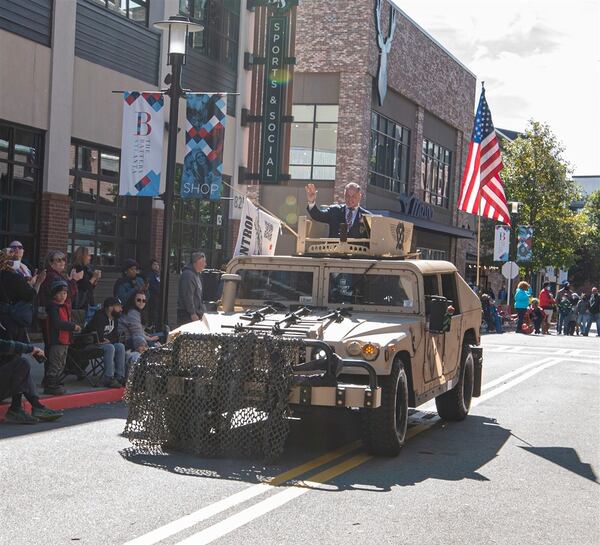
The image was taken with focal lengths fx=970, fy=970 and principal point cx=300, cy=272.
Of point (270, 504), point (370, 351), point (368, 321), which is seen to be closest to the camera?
point (270, 504)

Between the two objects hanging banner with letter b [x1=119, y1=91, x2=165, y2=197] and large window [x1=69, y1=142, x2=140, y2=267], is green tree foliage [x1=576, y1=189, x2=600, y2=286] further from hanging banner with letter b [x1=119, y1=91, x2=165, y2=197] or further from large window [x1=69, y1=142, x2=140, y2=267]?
hanging banner with letter b [x1=119, y1=91, x2=165, y2=197]

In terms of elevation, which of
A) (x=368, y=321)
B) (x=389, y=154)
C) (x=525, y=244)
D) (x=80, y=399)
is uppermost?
Result: (x=389, y=154)

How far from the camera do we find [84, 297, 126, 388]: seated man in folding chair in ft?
40.0

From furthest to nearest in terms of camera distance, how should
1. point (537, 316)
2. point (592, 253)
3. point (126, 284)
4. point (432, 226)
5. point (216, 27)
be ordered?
point (592, 253)
point (432, 226)
point (537, 316)
point (216, 27)
point (126, 284)

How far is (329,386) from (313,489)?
99 cm

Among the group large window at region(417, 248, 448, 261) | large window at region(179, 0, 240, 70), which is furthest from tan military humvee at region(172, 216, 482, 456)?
large window at region(417, 248, 448, 261)

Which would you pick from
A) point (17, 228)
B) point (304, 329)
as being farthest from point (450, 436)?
point (17, 228)

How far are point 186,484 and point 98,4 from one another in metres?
14.1

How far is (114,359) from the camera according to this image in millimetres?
12422

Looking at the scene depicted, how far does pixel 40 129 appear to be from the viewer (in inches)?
688

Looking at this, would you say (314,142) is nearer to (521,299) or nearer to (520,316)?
(521,299)

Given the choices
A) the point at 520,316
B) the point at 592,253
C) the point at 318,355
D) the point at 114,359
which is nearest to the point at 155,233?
the point at 114,359

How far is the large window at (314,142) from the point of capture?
35062 mm

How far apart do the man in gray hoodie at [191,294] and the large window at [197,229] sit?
27.3 feet
